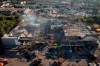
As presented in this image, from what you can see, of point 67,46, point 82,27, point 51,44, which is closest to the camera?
point 67,46

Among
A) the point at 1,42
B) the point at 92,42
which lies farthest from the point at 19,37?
the point at 92,42

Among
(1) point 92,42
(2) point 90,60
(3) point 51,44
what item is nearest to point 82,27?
(1) point 92,42

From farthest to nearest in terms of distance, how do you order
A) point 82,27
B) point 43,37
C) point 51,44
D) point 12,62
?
1. point 82,27
2. point 43,37
3. point 51,44
4. point 12,62

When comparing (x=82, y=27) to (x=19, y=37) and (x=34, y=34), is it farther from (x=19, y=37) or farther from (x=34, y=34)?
(x=19, y=37)

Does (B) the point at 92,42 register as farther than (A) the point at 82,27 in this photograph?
No

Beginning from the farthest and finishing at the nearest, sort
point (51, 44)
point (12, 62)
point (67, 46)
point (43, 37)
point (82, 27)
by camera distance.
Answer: point (82, 27) < point (43, 37) < point (51, 44) < point (67, 46) < point (12, 62)

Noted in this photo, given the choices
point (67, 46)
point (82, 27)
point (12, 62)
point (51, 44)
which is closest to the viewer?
point (12, 62)

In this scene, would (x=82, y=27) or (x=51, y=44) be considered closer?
(x=51, y=44)

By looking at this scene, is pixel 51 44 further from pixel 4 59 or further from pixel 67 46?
pixel 4 59
